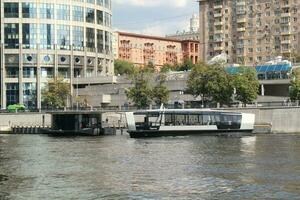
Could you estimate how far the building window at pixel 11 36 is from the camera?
157m

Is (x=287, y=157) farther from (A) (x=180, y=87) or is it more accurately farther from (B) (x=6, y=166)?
(A) (x=180, y=87)

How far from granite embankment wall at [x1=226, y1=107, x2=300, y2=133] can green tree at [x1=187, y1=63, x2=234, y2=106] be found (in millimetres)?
12223

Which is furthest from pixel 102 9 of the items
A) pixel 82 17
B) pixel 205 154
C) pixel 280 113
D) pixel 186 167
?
pixel 186 167

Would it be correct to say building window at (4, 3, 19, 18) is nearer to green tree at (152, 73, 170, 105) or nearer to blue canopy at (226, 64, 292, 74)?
green tree at (152, 73, 170, 105)

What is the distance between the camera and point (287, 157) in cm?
5803

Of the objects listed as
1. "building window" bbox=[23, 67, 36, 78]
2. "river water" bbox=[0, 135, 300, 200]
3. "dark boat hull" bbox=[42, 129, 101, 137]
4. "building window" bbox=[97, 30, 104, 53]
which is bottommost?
"dark boat hull" bbox=[42, 129, 101, 137]

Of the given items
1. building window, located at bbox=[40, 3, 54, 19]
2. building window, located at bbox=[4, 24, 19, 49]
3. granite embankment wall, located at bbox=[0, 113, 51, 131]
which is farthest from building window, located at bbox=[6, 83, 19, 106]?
granite embankment wall, located at bbox=[0, 113, 51, 131]

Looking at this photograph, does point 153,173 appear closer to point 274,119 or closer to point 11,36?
point 274,119

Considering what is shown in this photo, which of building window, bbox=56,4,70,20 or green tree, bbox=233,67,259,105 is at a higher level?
building window, bbox=56,4,70,20

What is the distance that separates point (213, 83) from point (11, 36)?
59.0 metres

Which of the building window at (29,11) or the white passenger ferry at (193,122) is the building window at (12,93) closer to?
the building window at (29,11)

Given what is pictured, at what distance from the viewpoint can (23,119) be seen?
131625 mm

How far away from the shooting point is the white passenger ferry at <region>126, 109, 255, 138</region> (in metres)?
99.4

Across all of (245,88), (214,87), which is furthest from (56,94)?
(245,88)
